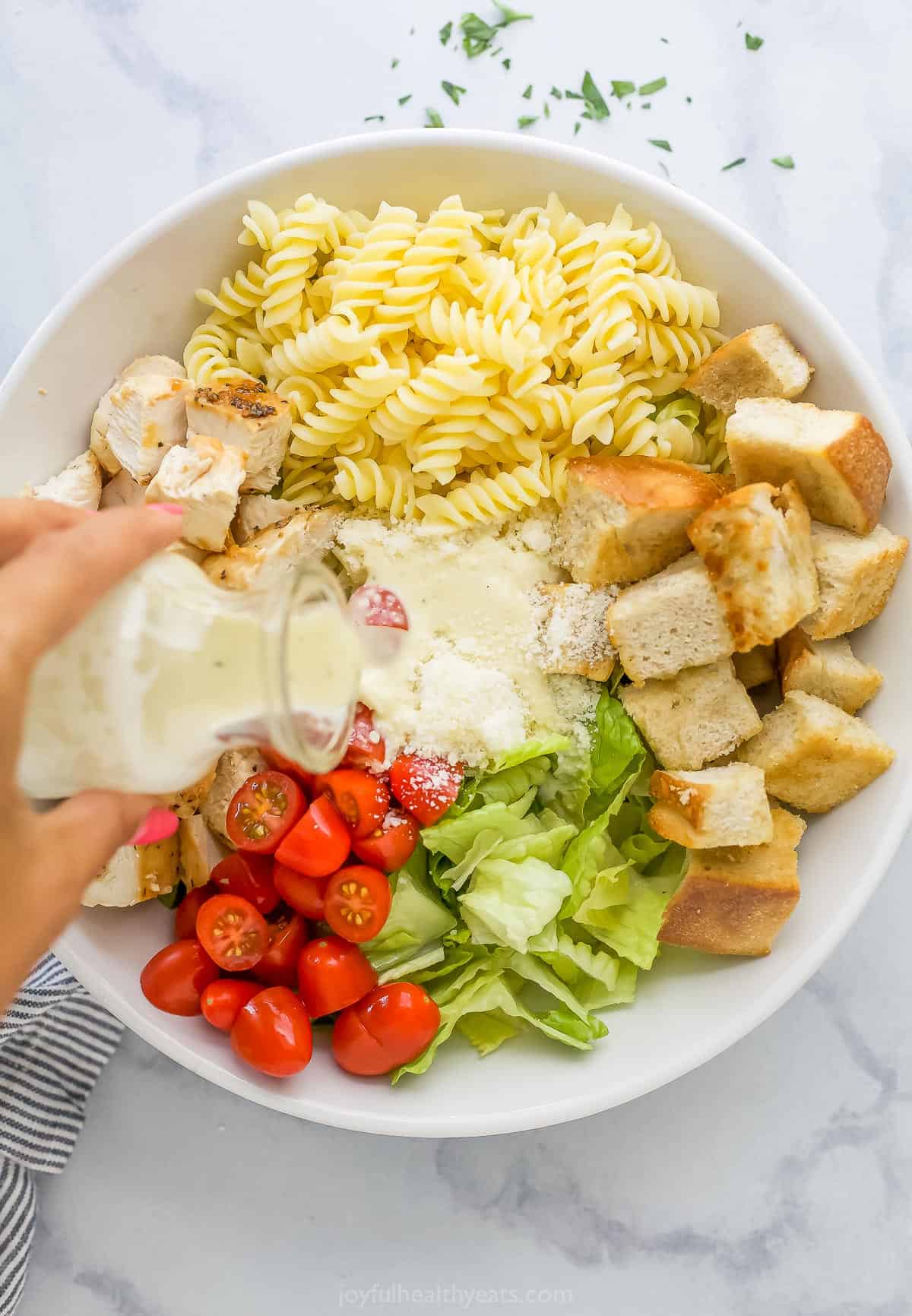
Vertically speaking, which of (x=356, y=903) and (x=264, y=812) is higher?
(x=264, y=812)

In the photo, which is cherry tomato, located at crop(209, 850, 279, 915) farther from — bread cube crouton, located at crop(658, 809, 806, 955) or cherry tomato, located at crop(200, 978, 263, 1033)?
bread cube crouton, located at crop(658, 809, 806, 955)

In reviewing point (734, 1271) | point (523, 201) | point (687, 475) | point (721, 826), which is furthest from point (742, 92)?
point (734, 1271)

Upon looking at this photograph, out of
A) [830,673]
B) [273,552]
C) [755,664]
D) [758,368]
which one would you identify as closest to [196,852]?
[273,552]

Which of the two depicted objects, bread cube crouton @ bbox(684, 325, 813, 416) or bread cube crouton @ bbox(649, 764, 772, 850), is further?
bread cube crouton @ bbox(684, 325, 813, 416)

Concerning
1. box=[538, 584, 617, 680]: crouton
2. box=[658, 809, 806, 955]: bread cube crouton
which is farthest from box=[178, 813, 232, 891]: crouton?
box=[658, 809, 806, 955]: bread cube crouton

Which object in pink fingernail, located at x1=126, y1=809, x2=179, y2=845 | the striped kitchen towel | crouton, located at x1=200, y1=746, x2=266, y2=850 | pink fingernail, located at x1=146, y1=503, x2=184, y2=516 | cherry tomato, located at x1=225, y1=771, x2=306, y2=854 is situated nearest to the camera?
A: pink fingernail, located at x1=146, y1=503, x2=184, y2=516

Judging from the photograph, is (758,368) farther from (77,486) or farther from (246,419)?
(77,486)
